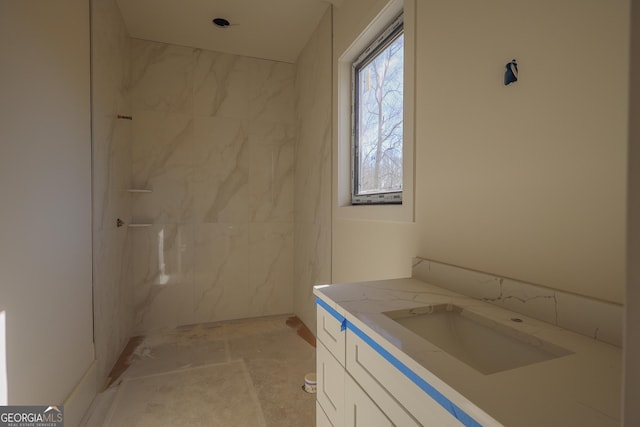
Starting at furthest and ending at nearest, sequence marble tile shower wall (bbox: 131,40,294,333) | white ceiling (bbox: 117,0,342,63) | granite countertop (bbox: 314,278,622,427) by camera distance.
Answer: marble tile shower wall (bbox: 131,40,294,333), white ceiling (bbox: 117,0,342,63), granite countertop (bbox: 314,278,622,427)

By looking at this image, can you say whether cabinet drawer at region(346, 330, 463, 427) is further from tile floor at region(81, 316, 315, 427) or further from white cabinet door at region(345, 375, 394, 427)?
tile floor at region(81, 316, 315, 427)

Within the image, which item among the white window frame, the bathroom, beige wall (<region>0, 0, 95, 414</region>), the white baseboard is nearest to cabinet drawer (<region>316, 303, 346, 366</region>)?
the bathroom

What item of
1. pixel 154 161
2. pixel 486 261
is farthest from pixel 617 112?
pixel 154 161

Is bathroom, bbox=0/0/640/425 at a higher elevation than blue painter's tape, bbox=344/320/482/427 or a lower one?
higher

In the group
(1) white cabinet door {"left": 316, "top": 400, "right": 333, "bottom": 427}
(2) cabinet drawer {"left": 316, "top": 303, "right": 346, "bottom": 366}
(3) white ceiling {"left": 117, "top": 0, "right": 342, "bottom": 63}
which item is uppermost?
(3) white ceiling {"left": 117, "top": 0, "right": 342, "bottom": 63}

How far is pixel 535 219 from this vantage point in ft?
3.12

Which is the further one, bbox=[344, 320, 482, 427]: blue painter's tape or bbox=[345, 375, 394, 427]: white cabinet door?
bbox=[345, 375, 394, 427]: white cabinet door

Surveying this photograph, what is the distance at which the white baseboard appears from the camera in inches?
61.1

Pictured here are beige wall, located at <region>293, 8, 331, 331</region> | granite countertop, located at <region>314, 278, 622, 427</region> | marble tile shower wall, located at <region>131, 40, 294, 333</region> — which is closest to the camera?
granite countertop, located at <region>314, 278, 622, 427</region>

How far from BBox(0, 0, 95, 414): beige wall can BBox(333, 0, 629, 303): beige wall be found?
5.31 feet

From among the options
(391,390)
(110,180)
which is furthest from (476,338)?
(110,180)

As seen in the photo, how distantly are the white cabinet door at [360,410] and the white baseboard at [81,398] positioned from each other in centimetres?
146

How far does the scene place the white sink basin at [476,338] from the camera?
31.3 inches

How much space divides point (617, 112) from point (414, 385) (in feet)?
2.70
